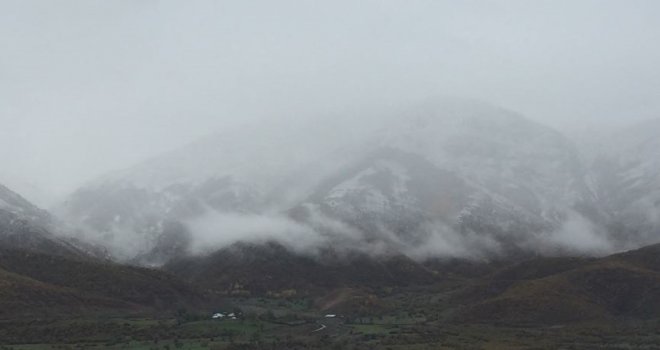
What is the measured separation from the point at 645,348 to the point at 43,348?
152739 mm

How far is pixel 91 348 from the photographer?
19550 centimetres

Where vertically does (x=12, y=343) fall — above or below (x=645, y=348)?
above

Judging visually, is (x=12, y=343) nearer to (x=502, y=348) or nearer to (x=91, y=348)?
(x=91, y=348)

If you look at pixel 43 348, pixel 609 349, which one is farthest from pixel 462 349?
pixel 43 348

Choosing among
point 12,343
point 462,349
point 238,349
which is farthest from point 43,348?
point 462,349

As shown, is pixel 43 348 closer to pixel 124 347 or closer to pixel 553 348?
pixel 124 347

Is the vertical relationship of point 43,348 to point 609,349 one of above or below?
above

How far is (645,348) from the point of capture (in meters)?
195

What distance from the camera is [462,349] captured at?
7854 inches

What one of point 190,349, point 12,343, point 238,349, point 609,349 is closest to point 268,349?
point 238,349

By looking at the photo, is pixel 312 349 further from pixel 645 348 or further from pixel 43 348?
pixel 645 348

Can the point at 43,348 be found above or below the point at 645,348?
above

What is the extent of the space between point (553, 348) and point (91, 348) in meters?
119

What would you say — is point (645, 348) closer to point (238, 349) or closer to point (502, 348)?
point (502, 348)
